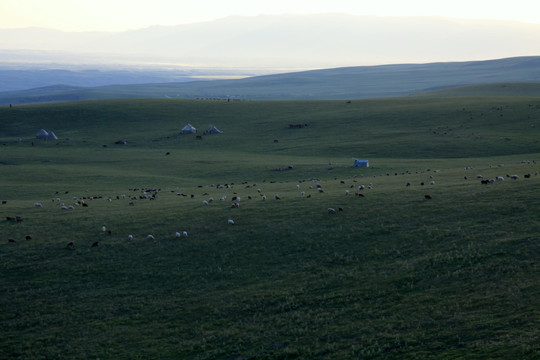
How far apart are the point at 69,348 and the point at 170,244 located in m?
7.31

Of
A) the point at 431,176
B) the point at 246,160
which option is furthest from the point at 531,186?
Result: the point at 246,160

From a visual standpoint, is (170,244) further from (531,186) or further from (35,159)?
(35,159)

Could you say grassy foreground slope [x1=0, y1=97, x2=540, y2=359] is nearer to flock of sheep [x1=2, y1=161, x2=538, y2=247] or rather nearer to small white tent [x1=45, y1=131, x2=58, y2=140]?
flock of sheep [x1=2, y1=161, x2=538, y2=247]

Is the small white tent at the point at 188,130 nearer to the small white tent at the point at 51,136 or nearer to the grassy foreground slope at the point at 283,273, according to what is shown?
the small white tent at the point at 51,136

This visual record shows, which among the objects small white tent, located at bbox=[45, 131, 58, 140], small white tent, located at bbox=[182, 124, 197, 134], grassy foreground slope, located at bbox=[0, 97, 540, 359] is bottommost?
grassy foreground slope, located at bbox=[0, 97, 540, 359]

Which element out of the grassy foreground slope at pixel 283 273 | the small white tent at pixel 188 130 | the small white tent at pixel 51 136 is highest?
the small white tent at pixel 188 130

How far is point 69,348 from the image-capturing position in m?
16.1

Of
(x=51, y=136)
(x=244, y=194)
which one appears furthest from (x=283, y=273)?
(x=51, y=136)

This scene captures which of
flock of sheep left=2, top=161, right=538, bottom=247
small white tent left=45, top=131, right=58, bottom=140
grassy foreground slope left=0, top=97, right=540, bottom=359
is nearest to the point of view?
grassy foreground slope left=0, top=97, right=540, bottom=359

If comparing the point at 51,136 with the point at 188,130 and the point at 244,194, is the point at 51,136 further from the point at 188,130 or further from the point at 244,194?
the point at 244,194

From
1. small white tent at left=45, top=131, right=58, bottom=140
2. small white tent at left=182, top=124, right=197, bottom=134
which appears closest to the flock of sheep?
small white tent at left=182, top=124, right=197, bottom=134

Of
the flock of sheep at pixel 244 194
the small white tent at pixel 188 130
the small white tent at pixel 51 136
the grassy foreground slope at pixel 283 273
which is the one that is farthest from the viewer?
the small white tent at pixel 51 136

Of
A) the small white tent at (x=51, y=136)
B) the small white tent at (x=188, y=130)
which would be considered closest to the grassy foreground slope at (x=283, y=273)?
the small white tent at (x=188, y=130)

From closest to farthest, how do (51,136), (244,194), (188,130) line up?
(244,194) < (188,130) < (51,136)
